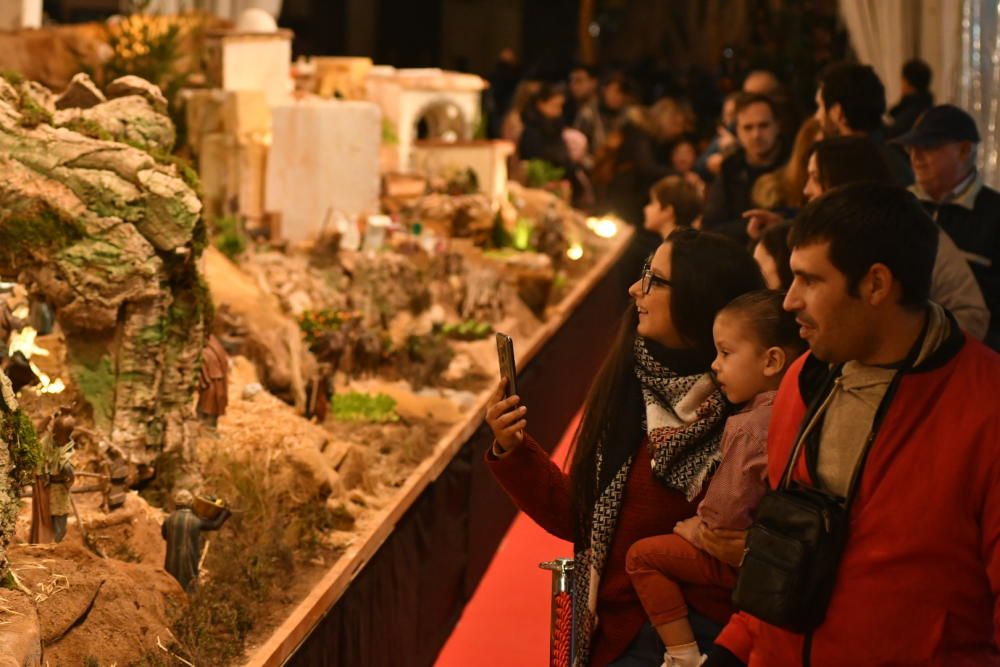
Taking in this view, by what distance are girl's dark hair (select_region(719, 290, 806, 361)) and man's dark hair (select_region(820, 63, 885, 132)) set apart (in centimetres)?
309

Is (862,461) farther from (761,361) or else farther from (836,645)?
(761,361)

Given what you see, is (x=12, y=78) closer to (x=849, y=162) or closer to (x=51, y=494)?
(x=51, y=494)

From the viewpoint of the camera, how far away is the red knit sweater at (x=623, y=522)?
3420 mm

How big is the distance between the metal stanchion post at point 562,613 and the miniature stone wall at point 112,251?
258cm

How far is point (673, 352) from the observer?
11.3 feet

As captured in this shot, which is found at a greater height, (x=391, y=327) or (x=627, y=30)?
(x=627, y=30)

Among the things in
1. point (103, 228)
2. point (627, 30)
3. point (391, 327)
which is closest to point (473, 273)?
point (391, 327)

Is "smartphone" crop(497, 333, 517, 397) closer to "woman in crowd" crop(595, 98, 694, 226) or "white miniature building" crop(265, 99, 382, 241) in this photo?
"white miniature building" crop(265, 99, 382, 241)

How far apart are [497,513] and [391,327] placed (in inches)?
87.4

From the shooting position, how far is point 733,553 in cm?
313

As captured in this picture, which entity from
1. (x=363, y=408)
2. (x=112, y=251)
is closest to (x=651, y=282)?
(x=112, y=251)

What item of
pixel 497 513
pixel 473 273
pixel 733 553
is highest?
pixel 733 553

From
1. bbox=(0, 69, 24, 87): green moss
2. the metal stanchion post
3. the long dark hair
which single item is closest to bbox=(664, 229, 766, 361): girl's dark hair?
the long dark hair

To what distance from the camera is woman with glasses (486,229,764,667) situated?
3383 millimetres
